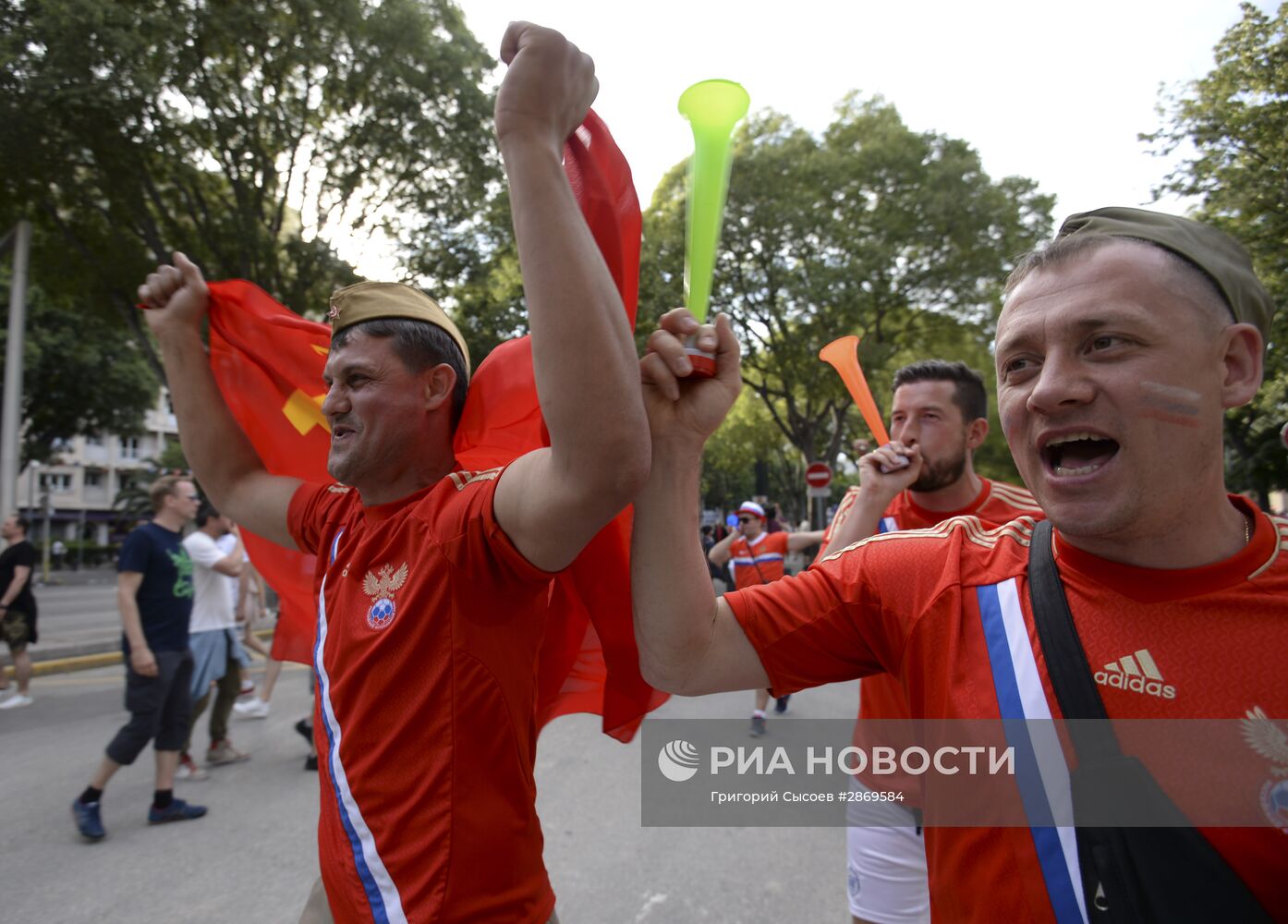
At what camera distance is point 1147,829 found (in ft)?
3.30

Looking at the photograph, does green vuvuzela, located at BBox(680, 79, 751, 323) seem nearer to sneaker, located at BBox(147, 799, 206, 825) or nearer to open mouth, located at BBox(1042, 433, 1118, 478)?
open mouth, located at BBox(1042, 433, 1118, 478)

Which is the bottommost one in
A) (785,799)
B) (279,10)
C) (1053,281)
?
(785,799)

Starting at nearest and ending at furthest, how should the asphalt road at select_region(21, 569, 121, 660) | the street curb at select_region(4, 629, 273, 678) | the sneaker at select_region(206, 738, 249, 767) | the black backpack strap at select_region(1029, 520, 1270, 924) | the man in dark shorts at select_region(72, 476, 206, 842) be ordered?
the black backpack strap at select_region(1029, 520, 1270, 924), the man in dark shorts at select_region(72, 476, 206, 842), the sneaker at select_region(206, 738, 249, 767), the street curb at select_region(4, 629, 273, 678), the asphalt road at select_region(21, 569, 121, 660)

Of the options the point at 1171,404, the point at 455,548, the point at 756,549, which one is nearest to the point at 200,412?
the point at 455,548

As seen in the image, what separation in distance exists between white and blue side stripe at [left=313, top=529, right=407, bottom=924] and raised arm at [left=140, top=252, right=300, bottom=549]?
27.1 inches

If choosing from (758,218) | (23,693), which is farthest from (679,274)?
(23,693)

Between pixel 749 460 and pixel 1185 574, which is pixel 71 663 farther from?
pixel 749 460

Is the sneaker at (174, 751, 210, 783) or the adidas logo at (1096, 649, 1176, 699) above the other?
the adidas logo at (1096, 649, 1176, 699)

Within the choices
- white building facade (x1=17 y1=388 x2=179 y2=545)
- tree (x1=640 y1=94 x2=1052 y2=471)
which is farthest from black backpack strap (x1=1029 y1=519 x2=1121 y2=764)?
white building facade (x1=17 y1=388 x2=179 y2=545)

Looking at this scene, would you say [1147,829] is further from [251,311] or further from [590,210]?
[251,311]

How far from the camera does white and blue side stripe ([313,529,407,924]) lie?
150cm

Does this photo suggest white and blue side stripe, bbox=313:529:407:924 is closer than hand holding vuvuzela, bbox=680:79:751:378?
No

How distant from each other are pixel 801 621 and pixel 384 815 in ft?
2.79

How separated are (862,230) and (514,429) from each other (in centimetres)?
1717
